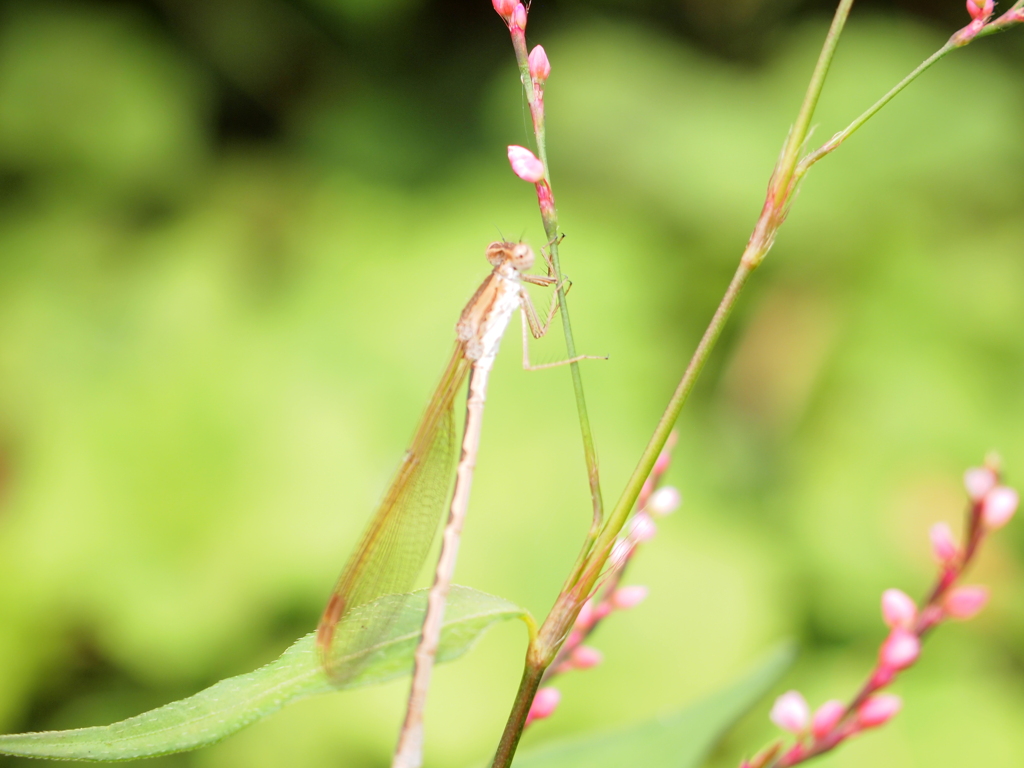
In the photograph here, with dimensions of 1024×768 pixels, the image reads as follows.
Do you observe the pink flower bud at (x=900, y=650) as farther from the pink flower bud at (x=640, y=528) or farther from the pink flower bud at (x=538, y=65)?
the pink flower bud at (x=538, y=65)

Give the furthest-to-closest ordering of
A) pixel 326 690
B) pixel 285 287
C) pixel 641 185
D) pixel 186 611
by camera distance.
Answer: pixel 641 185 < pixel 285 287 < pixel 186 611 < pixel 326 690

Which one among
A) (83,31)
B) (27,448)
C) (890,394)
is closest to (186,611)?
(27,448)

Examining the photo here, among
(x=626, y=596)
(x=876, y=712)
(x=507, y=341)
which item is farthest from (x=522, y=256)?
(x=507, y=341)

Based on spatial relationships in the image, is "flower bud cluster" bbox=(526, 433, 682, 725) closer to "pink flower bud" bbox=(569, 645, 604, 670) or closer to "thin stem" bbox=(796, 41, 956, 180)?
"pink flower bud" bbox=(569, 645, 604, 670)

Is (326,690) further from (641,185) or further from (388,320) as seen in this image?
(641,185)

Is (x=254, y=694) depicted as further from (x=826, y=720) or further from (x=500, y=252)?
(x=500, y=252)

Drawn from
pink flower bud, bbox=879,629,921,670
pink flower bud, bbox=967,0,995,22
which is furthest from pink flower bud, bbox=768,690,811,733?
pink flower bud, bbox=967,0,995,22
